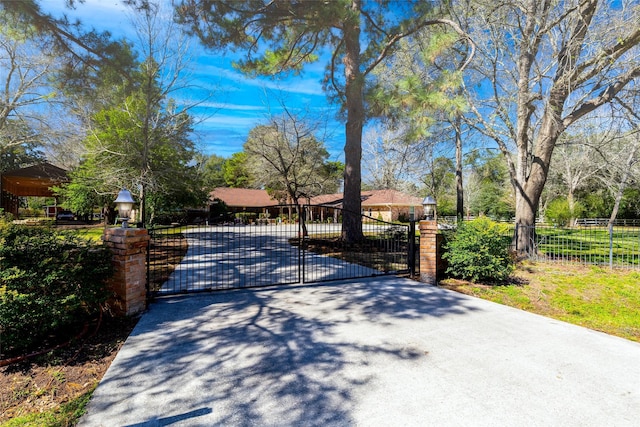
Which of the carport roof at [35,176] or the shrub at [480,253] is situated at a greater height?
the carport roof at [35,176]

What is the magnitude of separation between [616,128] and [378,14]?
7.93 m

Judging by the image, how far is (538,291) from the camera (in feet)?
19.2

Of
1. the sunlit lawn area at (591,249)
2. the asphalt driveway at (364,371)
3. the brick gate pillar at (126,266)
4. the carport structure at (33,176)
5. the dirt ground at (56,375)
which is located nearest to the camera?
the asphalt driveway at (364,371)

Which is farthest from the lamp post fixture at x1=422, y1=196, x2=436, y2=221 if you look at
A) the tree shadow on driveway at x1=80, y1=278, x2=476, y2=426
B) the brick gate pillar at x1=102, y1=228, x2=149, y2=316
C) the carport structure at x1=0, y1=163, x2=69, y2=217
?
the carport structure at x1=0, y1=163, x2=69, y2=217

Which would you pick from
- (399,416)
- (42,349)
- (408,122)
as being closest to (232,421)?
(399,416)

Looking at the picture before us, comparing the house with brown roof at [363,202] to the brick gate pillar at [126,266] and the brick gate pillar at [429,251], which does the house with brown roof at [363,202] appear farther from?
the brick gate pillar at [126,266]

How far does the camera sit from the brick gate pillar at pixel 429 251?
6.12 meters

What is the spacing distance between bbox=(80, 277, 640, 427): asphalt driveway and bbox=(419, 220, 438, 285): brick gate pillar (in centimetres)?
166

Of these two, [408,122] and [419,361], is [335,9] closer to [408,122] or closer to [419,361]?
[408,122]

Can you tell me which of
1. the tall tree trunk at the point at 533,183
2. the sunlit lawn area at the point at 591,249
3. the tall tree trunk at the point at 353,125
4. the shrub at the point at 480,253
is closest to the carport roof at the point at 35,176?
the tall tree trunk at the point at 353,125

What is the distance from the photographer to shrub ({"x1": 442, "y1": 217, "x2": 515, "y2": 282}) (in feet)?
19.6

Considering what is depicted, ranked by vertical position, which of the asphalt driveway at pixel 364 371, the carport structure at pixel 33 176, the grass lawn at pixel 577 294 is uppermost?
the carport structure at pixel 33 176

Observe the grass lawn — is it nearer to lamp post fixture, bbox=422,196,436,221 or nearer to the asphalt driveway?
the asphalt driveway

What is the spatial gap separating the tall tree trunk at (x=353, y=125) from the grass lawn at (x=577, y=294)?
4018 mm
